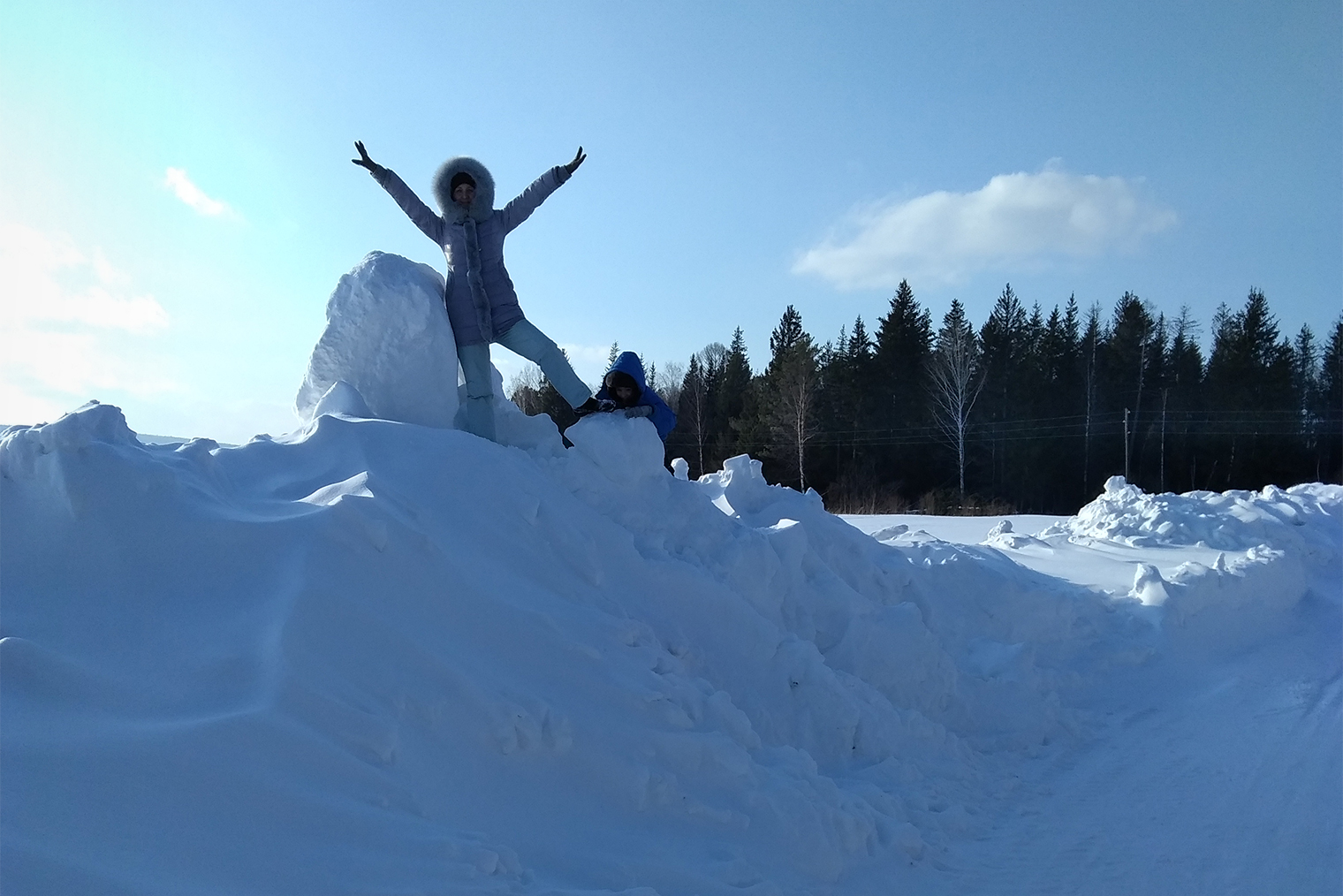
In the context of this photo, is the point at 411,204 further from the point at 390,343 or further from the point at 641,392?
the point at 641,392

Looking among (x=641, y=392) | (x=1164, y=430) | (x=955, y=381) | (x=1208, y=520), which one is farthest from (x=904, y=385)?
(x=641, y=392)

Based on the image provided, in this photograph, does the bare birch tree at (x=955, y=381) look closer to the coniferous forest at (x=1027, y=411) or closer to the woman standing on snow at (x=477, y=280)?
the coniferous forest at (x=1027, y=411)

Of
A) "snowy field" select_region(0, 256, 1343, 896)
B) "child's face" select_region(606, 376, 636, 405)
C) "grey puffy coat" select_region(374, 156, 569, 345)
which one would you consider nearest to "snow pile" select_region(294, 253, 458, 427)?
"snowy field" select_region(0, 256, 1343, 896)

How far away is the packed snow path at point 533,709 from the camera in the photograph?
2.23 metres

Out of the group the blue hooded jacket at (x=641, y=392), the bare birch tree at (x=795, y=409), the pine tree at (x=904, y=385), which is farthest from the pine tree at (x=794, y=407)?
the blue hooded jacket at (x=641, y=392)

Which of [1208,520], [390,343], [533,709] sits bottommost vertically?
[533,709]

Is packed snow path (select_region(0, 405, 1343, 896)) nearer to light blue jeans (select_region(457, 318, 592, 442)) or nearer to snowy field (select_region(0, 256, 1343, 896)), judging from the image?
snowy field (select_region(0, 256, 1343, 896))

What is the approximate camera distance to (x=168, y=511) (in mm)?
2910

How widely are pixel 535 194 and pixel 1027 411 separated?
1144 inches

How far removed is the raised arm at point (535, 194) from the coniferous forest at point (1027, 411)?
21.4 meters

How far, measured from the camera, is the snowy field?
224 cm

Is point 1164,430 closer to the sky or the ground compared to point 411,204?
closer to the ground

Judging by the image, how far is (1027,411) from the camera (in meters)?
30.8

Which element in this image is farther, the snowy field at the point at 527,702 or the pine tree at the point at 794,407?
the pine tree at the point at 794,407
